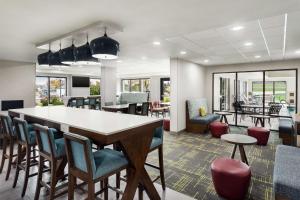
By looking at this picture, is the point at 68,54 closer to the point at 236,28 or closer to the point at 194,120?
the point at 236,28

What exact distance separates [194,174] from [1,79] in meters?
6.15

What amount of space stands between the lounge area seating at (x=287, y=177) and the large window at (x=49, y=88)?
35.8ft

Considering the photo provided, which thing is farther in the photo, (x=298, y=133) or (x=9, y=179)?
(x=298, y=133)

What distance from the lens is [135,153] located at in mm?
1942

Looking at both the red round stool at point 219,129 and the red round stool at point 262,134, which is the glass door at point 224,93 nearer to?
the red round stool at point 219,129

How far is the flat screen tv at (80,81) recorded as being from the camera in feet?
38.4

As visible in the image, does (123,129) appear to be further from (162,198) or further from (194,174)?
(194,174)

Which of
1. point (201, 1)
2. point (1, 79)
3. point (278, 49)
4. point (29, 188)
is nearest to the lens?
point (201, 1)

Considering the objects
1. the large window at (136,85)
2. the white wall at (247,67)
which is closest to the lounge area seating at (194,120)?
the white wall at (247,67)

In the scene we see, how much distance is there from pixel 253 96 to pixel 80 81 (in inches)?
397

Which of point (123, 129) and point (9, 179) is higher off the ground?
point (123, 129)

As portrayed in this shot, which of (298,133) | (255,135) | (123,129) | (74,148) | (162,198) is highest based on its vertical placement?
(123,129)

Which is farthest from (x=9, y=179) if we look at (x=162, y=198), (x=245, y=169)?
(x=245, y=169)

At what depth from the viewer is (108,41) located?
93.2 inches
